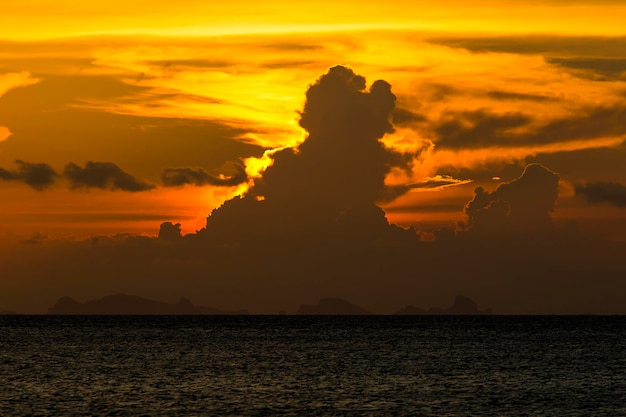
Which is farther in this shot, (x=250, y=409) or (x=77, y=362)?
(x=77, y=362)

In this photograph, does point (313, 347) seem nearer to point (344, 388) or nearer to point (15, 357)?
point (15, 357)

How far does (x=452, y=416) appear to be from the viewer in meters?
83.2

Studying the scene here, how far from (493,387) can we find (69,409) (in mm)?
45525

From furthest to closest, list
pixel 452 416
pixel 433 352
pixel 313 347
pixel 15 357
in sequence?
pixel 313 347 → pixel 433 352 → pixel 15 357 → pixel 452 416

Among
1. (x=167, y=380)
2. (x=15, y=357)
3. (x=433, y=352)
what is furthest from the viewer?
(x=433, y=352)

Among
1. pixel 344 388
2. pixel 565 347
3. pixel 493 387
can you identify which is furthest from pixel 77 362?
pixel 565 347

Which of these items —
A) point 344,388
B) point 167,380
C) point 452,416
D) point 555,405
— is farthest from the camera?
point 167,380

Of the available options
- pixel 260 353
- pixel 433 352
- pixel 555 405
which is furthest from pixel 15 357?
pixel 555 405

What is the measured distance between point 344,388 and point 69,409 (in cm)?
3070

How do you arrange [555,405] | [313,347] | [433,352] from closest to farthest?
[555,405], [433,352], [313,347]

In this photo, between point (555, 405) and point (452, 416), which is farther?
point (555, 405)

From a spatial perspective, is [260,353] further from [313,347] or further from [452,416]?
[452,416]

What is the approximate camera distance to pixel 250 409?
8781 cm

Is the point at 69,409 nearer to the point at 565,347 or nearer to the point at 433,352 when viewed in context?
the point at 433,352
